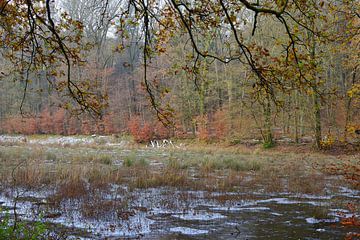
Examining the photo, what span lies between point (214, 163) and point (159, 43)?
406 inches

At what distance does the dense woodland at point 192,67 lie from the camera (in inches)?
210

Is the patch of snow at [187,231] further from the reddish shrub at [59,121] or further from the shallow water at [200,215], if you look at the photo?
the reddish shrub at [59,121]

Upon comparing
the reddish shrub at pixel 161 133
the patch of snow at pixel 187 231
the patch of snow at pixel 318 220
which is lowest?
the patch of snow at pixel 318 220

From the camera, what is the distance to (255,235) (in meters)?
6.66

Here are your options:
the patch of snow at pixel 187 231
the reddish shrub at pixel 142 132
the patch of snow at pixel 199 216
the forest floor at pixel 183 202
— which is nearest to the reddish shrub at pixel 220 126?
the reddish shrub at pixel 142 132

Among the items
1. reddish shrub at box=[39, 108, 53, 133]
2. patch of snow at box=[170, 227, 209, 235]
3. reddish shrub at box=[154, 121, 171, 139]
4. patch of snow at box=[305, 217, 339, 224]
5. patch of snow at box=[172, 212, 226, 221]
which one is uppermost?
reddish shrub at box=[39, 108, 53, 133]

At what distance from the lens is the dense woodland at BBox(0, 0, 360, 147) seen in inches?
210

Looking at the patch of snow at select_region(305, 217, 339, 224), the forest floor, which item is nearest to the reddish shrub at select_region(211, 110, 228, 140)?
the forest floor

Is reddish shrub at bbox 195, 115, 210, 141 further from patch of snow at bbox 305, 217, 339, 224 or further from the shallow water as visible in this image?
patch of snow at bbox 305, 217, 339, 224

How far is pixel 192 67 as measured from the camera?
19.6 ft

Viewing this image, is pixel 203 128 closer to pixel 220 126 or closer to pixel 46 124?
pixel 220 126

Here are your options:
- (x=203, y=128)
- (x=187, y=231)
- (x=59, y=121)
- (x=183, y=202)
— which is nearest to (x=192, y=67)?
(x=187, y=231)

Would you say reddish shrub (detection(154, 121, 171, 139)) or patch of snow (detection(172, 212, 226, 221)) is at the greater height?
reddish shrub (detection(154, 121, 171, 139))

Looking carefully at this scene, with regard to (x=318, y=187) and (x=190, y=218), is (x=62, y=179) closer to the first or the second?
(x=190, y=218)
